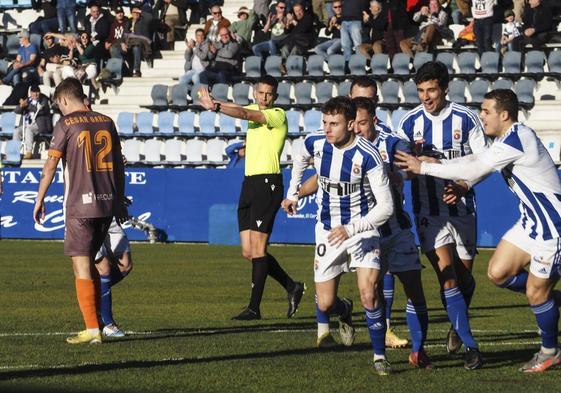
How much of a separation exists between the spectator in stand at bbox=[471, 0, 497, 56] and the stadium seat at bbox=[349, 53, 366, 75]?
250 centimetres

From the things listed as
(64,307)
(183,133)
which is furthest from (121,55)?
(64,307)

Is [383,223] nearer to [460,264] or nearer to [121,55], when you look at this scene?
[460,264]

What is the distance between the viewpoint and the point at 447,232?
1002 cm

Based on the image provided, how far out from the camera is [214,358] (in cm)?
960

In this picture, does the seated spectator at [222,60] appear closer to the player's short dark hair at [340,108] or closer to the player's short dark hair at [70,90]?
the player's short dark hair at [70,90]

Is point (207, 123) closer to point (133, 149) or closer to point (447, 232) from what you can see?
point (133, 149)

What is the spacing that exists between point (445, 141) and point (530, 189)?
1.28 meters

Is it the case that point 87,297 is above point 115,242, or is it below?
below

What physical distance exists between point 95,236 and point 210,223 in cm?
1489

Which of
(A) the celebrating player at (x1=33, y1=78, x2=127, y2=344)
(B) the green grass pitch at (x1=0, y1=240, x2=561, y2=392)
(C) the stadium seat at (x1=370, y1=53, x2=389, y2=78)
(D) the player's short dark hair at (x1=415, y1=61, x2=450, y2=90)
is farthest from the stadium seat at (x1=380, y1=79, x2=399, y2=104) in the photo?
(D) the player's short dark hair at (x1=415, y1=61, x2=450, y2=90)

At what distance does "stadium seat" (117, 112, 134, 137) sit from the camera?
3066 centimetres

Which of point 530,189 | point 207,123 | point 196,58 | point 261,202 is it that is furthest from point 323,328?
point 196,58

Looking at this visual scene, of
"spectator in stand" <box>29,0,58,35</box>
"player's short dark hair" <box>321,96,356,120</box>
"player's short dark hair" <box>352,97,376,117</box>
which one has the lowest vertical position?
"spectator in stand" <box>29,0,58,35</box>

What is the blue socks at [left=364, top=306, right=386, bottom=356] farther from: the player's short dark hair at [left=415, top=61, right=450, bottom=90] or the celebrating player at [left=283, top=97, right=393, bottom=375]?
the player's short dark hair at [left=415, top=61, right=450, bottom=90]
